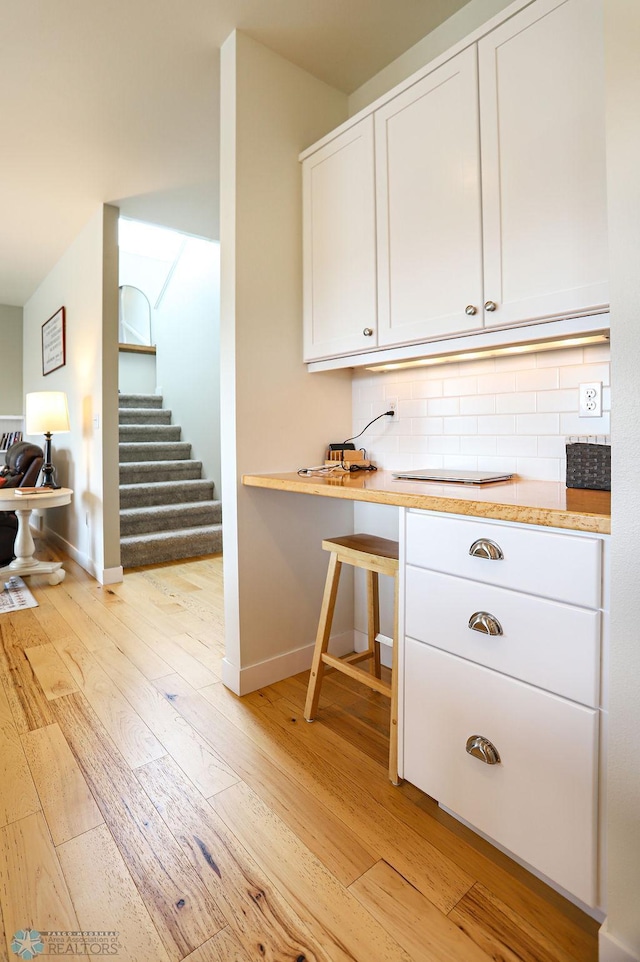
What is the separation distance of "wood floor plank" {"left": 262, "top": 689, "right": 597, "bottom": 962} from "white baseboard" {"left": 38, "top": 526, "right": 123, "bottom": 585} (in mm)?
2313

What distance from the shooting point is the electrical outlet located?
1.45 metres

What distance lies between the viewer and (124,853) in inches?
48.8

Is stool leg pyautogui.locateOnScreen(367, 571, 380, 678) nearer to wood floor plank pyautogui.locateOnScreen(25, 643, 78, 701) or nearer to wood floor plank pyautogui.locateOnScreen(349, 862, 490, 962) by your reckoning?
wood floor plank pyautogui.locateOnScreen(349, 862, 490, 962)

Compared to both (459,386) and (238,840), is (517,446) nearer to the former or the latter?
(459,386)

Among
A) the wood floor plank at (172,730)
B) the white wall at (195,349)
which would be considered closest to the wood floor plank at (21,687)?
the wood floor plank at (172,730)

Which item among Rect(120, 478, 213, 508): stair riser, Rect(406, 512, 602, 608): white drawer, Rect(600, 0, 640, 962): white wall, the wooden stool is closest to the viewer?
Rect(600, 0, 640, 962): white wall

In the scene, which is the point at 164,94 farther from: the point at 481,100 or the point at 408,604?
the point at 408,604

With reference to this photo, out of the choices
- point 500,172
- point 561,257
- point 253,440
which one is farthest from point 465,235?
point 253,440

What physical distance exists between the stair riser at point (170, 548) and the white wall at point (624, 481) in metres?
3.64

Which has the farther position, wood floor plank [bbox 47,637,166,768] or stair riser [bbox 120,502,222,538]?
stair riser [bbox 120,502,222,538]

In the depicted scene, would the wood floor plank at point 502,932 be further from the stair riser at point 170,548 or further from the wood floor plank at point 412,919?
the stair riser at point 170,548

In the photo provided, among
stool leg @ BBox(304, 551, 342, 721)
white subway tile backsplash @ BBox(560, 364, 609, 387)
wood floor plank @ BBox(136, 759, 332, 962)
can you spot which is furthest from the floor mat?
white subway tile backsplash @ BBox(560, 364, 609, 387)

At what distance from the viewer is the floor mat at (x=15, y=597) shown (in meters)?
3.08

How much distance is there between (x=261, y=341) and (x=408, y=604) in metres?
1.22
